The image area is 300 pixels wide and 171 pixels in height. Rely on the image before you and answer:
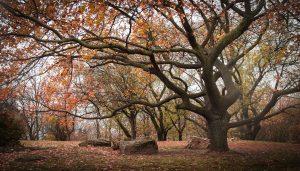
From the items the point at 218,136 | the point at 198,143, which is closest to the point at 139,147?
the point at 218,136

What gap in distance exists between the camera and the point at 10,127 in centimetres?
1819

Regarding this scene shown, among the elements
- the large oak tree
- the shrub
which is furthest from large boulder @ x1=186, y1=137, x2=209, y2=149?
the shrub

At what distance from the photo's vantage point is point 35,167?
37.4 ft

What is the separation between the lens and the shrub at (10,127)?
59.0 ft

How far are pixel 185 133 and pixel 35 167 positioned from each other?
191 feet

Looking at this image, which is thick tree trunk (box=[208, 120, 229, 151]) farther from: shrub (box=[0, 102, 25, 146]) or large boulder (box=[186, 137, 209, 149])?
shrub (box=[0, 102, 25, 146])

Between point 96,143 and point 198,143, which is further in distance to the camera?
point 198,143

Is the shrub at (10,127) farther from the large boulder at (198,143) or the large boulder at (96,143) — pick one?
the large boulder at (198,143)

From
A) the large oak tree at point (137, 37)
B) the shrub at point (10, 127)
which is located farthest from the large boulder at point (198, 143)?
the shrub at point (10, 127)

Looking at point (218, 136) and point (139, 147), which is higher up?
point (218, 136)

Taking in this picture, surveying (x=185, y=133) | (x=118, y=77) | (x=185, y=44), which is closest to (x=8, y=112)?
(x=185, y=44)

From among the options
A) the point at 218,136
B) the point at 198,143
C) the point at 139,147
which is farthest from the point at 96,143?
the point at 218,136

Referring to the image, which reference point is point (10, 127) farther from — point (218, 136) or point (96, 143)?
point (218, 136)

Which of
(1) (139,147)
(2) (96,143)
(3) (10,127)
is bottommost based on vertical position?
(1) (139,147)
